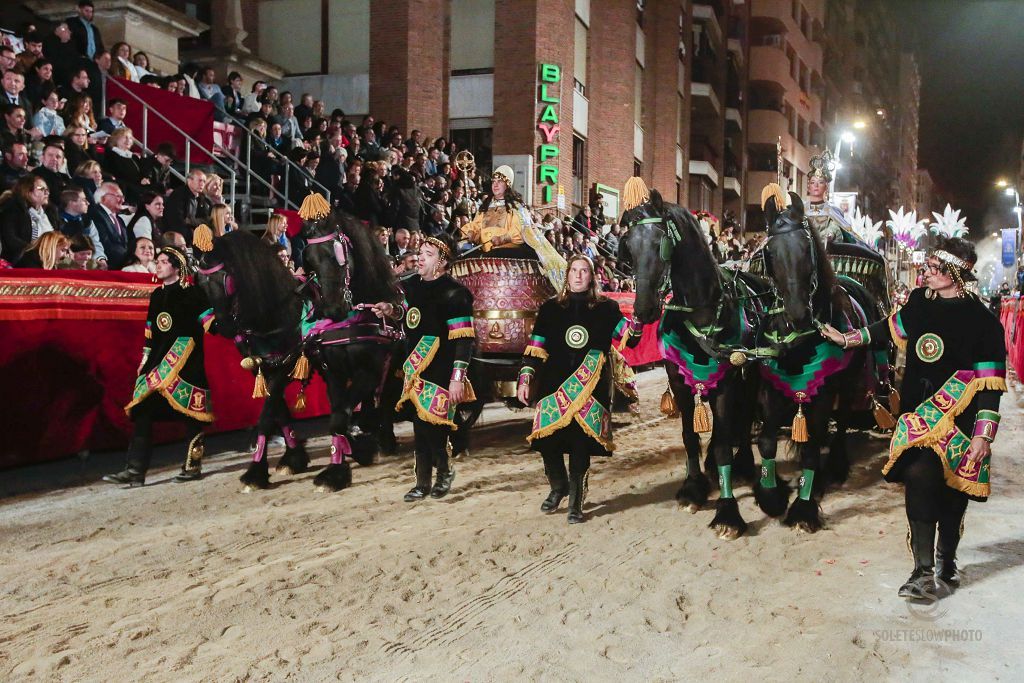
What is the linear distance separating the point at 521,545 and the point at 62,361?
4618 mm

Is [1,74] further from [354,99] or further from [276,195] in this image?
[354,99]

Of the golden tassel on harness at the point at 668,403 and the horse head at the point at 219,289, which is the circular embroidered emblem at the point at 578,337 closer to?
the golden tassel on harness at the point at 668,403

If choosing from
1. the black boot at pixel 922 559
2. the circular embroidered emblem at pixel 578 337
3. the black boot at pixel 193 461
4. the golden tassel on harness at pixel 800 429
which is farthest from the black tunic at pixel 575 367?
the black boot at pixel 193 461

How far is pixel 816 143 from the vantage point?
65.8 metres

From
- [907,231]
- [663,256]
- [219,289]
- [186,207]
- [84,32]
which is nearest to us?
[663,256]

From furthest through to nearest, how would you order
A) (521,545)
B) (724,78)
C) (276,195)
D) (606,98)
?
(724,78) → (606,98) → (276,195) → (521,545)

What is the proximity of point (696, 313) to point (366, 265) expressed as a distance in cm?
282

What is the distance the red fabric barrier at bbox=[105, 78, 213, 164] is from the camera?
13.0 meters

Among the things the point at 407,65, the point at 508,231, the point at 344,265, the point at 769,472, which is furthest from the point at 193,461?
the point at 407,65

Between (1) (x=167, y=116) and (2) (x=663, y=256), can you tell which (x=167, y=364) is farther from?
(1) (x=167, y=116)

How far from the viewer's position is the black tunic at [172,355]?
788 cm

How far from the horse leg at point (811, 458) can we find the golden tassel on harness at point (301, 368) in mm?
4096

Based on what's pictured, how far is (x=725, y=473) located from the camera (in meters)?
6.62

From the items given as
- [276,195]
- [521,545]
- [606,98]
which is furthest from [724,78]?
[521,545]
